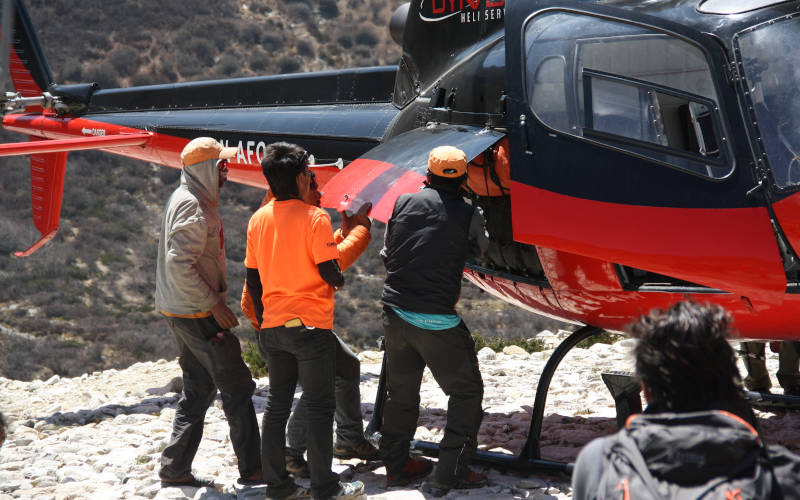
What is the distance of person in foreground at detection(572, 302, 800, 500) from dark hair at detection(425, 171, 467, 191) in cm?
253

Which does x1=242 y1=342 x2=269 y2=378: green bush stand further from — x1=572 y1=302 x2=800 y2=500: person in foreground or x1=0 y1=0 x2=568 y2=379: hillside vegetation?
x1=0 y1=0 x2=568 y2=379: hillside vegetation

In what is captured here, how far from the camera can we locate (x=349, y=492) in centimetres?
455

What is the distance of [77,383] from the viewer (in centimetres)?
936

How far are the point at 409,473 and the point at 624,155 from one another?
84.4 inches

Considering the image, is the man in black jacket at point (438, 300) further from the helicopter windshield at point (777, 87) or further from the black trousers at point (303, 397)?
the helicopter windshield at point (777, 87)

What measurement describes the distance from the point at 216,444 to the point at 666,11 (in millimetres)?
4082

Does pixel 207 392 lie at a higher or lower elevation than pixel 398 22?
lower

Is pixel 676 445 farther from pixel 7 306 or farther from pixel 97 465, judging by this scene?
pixel 7 306

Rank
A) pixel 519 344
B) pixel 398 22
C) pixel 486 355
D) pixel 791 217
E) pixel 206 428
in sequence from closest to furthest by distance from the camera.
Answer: pixel 791 217 → pixel 206 428 → pixel 398 22 → pixel 486 355 → pixel 519 344

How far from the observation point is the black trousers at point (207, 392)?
4.91m

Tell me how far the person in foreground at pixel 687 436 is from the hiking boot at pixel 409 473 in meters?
3.03

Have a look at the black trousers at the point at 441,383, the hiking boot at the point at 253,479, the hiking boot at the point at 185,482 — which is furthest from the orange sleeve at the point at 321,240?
the hiking boot at the point at 185,482

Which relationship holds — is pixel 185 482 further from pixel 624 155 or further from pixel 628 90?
pixel 628 90

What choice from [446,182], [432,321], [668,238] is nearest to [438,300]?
[432,321]
